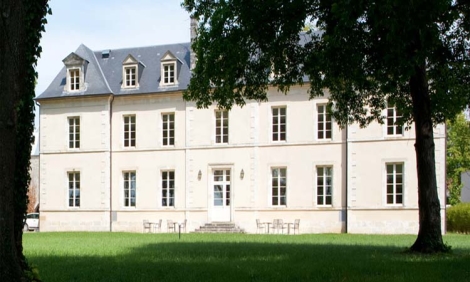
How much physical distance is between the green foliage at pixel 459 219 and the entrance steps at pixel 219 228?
413 inches

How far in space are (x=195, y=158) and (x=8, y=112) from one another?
24.9 m

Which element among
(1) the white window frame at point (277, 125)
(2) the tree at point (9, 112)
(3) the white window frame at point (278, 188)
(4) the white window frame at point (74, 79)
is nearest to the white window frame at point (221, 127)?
(1) the white window frame at point (277, 125)

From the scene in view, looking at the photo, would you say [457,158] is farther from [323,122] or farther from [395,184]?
[323,122]

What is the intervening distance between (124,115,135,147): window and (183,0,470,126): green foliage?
17651 millimetres

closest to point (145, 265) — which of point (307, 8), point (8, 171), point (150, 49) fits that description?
point (8, 171)

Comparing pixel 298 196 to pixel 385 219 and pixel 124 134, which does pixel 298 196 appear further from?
pixel 124 134

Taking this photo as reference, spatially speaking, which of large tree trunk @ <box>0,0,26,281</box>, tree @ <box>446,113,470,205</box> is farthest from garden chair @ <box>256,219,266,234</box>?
large tree trunk @ <box>0,0,26,281</box>

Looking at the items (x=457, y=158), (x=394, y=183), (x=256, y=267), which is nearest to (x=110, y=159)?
(x=394, y=183)

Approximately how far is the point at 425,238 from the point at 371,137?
14.8 m

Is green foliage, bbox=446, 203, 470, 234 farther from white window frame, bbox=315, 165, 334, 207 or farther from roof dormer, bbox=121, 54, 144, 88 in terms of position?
roof dormer, bbox=121, 54, 144, 88

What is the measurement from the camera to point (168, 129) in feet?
108

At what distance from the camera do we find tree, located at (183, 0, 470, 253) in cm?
1177

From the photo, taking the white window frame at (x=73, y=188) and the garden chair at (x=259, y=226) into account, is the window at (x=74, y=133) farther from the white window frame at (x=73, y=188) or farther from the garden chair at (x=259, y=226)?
the garden chair at (x=259, y=226)

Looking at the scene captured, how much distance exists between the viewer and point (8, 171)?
7242 mm
